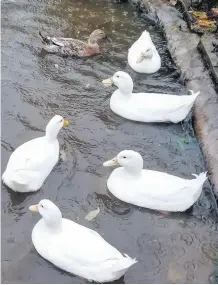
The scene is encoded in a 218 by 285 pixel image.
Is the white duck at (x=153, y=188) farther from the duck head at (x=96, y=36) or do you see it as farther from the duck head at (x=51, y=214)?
the duck head at (x=96, y=36)

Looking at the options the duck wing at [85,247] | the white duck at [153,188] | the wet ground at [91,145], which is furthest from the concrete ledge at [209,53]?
the duck wing at [85,247]

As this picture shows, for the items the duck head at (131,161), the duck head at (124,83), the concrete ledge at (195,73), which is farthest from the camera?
the duck head at (124,83)

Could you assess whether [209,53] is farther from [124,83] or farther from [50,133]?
[50,133]

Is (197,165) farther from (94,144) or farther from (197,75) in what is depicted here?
(197,75)

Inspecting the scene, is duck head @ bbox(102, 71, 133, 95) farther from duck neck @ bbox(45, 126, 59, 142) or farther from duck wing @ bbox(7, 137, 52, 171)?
duck wing @ bbox(7, 137, 52, 171)

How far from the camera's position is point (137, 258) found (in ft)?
20.0

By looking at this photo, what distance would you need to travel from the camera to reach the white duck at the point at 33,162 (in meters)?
6.55

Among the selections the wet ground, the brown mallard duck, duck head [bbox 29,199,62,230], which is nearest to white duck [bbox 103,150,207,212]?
the wet ground

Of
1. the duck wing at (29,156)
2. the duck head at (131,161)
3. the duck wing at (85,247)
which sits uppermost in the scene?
the duck head at (131,161)

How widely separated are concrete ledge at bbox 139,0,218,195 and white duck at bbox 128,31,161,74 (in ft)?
1.75

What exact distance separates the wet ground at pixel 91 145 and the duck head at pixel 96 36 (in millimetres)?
230

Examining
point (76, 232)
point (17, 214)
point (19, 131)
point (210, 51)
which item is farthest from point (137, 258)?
point (210, 51)

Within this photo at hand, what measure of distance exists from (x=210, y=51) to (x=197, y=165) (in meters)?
3.09

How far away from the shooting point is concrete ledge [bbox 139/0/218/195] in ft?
25.8
